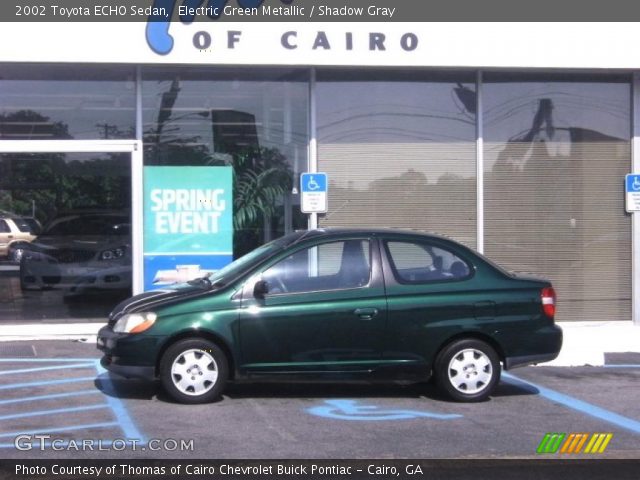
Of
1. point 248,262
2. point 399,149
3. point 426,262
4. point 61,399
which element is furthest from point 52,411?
point 399,149

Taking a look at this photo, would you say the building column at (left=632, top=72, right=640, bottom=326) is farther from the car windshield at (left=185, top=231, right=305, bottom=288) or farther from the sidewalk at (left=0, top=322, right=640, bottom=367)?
the car windshield at (left=185, top=231, right=305, bottom=288)

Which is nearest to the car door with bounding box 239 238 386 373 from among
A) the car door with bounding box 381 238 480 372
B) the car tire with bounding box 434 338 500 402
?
the car door with bounding box 381 238 480 372

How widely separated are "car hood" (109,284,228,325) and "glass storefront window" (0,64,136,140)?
172 inches

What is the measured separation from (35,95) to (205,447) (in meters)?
7.23

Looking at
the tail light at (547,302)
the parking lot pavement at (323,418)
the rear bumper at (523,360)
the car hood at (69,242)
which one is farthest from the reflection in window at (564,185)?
the car hood at (69,242)

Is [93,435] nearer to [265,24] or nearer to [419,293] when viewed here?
[419,293]

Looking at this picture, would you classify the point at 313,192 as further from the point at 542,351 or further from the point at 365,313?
the point at 542,351

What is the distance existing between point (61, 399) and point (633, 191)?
8.58m

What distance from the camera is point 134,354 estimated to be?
8312 millimetres

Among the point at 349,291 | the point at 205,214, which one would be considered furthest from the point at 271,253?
the point at 205,214

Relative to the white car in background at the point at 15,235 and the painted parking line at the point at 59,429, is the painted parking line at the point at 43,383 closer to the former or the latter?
the painted parking line at the point at 59,429

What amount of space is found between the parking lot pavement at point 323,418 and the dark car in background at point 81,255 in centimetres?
250

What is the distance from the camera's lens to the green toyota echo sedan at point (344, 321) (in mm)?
8367

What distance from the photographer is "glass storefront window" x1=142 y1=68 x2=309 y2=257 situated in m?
12.7
